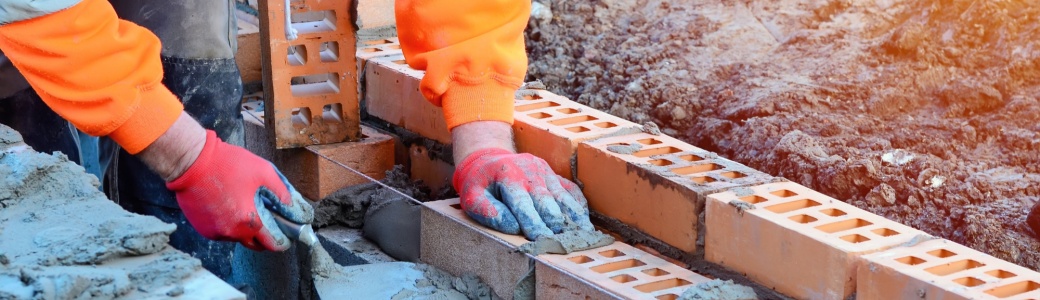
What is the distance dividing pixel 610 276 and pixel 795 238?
453mm

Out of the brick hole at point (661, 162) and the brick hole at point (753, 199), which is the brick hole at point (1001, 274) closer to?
the brick hole at point (753, 199)

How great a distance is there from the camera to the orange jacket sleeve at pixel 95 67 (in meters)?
2.87

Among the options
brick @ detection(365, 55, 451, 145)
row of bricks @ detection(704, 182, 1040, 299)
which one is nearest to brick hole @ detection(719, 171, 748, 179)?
row of bricks @ detection(704, 182, 1040, 299)

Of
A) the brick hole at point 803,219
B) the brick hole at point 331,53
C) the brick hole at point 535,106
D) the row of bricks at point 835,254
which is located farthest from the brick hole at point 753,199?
the brick hole at point 331,53

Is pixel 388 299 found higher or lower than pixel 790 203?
lower

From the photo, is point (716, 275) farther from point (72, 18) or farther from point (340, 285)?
point (72, 18)

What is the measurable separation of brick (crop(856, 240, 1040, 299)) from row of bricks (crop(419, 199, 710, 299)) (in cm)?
46

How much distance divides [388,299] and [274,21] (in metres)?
1.05

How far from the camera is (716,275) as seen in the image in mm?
3162

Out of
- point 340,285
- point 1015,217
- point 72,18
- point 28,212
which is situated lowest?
point 340,285

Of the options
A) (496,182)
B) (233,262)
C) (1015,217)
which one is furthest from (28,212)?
(1015,217)

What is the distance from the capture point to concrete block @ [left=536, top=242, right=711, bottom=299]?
2.93 metres

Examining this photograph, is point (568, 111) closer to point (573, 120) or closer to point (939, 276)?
point (573, 120)

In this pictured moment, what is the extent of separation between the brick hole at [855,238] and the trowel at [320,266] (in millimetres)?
1341
